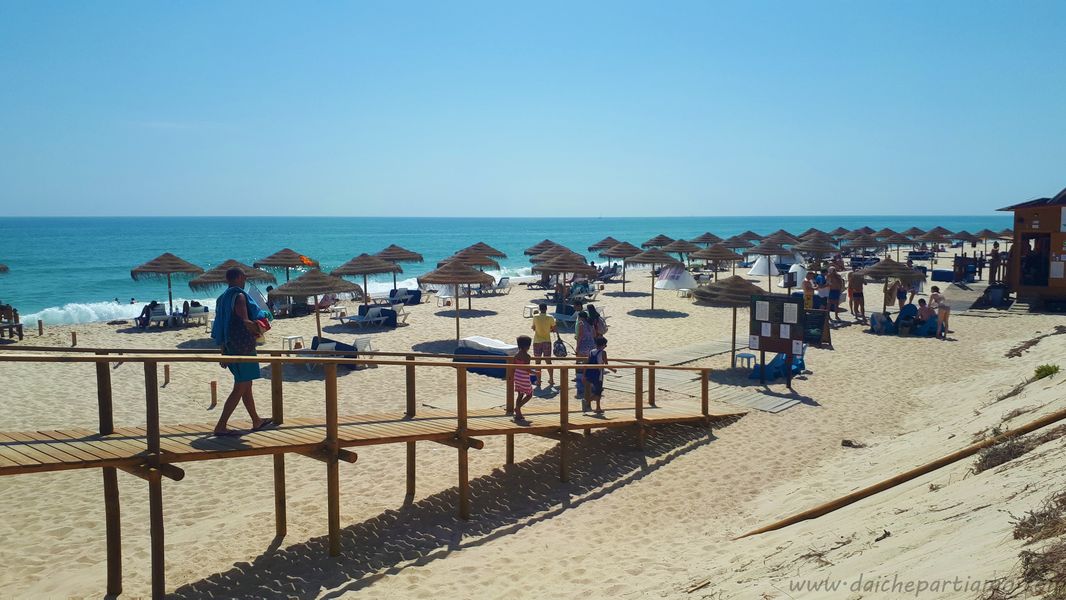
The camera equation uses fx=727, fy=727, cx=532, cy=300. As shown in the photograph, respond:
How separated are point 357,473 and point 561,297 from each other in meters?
14.4

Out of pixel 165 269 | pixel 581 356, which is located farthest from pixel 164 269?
pixel 581 356

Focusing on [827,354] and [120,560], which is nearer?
[120,560]

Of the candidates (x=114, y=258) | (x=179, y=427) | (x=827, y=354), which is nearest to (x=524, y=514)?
(x=179, y=427)

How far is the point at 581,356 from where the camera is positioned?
10.6 meters

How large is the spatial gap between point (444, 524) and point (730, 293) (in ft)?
25.5

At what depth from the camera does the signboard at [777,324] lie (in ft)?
39.3

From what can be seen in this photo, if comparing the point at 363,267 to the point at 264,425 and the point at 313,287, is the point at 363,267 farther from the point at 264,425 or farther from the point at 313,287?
the point at 264,425

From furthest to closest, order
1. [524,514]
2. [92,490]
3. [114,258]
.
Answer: [114,258], [92,490], [524,514]

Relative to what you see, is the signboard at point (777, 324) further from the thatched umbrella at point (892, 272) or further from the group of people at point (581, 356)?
the thatched umbrella at point (892, 272)

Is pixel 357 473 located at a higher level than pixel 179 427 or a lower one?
lower

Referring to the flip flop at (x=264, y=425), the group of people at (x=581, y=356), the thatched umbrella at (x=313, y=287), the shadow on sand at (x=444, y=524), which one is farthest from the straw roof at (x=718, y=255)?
the flip flop at (x=264, y=425)

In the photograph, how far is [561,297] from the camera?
22.3 m

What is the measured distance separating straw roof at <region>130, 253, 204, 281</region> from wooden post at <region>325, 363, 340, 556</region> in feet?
50.3

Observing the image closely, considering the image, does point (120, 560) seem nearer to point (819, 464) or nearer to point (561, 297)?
point (819, 464)
